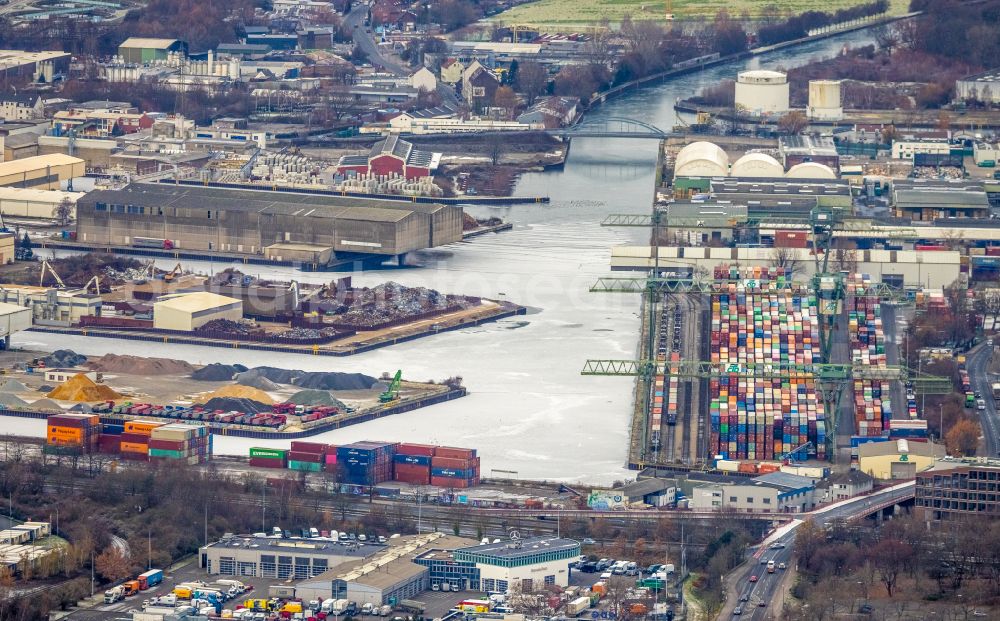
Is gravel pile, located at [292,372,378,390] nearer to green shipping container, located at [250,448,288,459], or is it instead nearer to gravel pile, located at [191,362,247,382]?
gravel pile, located at [191,362,247,382]

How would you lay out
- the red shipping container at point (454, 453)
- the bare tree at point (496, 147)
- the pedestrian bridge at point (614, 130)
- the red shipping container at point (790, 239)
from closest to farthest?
the red shipping container at point (454, 453)
the red shipping container at point (790, 239)
the bare tree at point (496, 147)
the pedestrian bridge at point (614, 130)

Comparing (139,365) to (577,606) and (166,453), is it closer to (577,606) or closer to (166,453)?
(166,453)

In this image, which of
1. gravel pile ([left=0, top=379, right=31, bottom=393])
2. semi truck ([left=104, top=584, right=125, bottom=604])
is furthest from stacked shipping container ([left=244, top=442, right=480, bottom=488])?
semi truck ([left=104, top=584, right=125, bottom=604])

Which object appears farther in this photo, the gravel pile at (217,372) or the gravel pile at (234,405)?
the gravel pile at (217,372)

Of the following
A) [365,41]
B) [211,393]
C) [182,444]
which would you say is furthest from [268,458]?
[365,41]

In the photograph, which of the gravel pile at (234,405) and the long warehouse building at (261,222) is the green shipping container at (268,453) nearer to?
the gravel pile at (234,405)

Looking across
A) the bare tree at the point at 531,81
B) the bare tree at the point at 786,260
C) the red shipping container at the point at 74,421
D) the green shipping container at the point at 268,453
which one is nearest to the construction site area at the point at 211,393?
the red shipping container at the point at 74,421
